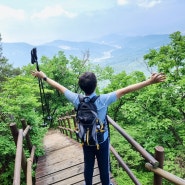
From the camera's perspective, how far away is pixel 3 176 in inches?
230

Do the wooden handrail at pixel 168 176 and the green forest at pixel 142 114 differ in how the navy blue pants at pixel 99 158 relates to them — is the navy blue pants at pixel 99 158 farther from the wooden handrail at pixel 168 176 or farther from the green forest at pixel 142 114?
the green forest at pixel 142 114

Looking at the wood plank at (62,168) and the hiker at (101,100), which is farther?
the wood plank at (62,168)

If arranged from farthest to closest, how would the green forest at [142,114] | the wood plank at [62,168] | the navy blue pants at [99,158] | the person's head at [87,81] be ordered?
the green forest at [142,114], the wood plank at [62,168], the navy blue pants at [99,158], the person's head at [87,81]

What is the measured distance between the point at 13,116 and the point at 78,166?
2882 millimetres

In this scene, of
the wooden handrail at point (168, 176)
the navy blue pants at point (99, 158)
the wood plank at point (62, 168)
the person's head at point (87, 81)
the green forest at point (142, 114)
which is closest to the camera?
the wooden handrail at point (168, 176)

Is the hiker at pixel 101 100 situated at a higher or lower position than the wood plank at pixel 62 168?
higher

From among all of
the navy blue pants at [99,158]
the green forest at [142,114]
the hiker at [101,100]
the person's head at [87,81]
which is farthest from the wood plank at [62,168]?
the person's head at [87,81]

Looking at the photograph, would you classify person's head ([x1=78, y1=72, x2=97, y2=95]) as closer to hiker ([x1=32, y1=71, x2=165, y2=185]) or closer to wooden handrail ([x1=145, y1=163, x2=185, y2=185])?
hiker ([x1=32, y1=71, x2=165, y2=185])

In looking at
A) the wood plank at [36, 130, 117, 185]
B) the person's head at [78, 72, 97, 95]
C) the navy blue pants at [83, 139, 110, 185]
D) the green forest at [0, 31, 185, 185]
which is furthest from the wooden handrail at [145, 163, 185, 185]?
the green forest at [0, 31, 185, 185]

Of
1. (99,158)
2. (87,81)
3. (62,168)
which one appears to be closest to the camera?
(87,81)

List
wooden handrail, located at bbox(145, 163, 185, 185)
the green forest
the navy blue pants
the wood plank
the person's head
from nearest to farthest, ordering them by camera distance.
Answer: wooden handrail, located at bbox(145, 163, 185, 185) < the person's head < the navy blue pants < the wood plank < the green forest

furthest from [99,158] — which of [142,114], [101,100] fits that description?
[142,114]

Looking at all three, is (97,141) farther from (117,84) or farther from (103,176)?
(117,84)

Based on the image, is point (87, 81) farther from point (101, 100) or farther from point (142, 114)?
point (142, 114)
